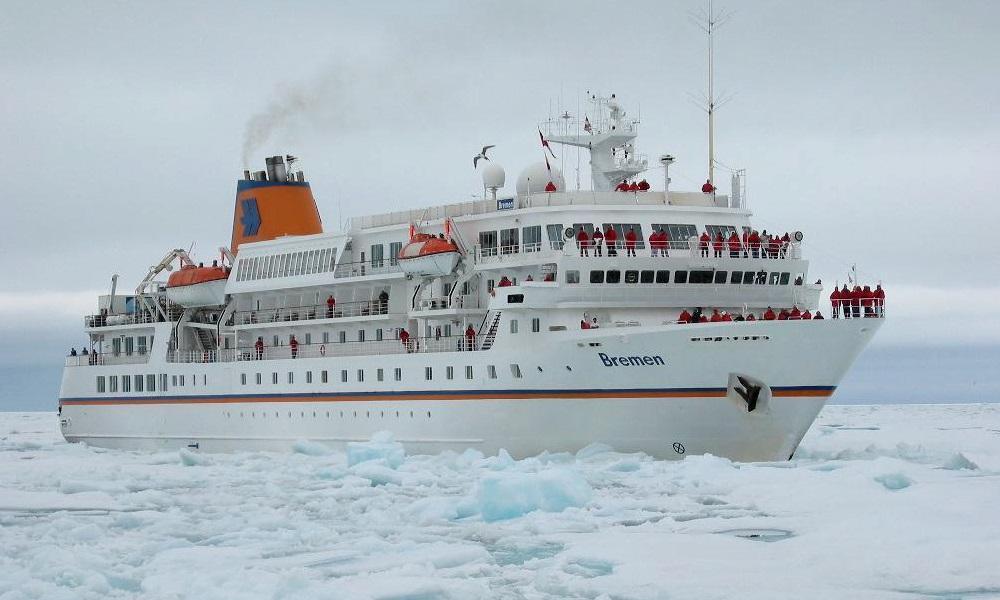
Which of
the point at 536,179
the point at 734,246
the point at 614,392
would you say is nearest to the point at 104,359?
the point at 536,179

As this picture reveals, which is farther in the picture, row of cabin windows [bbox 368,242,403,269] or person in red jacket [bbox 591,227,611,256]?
row of cabin windows [bbox 368,242,403,269]

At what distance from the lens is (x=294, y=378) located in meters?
40.8

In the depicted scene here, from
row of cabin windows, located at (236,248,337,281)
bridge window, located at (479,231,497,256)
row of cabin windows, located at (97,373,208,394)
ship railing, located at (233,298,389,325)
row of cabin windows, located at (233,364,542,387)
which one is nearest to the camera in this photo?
row of cabin windows, located at (233,364,542,387)

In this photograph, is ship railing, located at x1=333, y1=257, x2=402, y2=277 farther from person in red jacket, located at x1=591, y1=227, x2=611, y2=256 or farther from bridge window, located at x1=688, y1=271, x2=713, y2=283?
bridge window, located at x1=688, y1=271, x2=713, y2=283

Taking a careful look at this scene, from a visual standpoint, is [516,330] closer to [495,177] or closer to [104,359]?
[495,177]

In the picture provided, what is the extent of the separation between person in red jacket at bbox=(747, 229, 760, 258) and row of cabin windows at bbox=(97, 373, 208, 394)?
62.8 ft

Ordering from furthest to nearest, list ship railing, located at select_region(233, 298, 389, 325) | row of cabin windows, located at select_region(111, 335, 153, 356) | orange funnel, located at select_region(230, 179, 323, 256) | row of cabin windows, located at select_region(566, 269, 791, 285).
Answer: row of cabin windows, located at select_region(111, 335, 153, 356) < orange funnel, located at select_region(230, 179, 323, 256) < ship railing, located at select_region(233, 298, 389, 325) < row of cabin windows, located at select_region(566, 269, 791, 285)

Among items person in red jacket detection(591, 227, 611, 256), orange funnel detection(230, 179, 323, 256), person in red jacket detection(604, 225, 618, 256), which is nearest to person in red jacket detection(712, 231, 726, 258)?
person in red jacket detection(604, 225, 618, 256)

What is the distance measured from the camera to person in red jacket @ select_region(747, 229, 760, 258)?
34812 millimetres

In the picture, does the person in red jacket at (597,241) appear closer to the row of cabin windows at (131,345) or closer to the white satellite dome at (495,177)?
the white satellite dome at (495,177)

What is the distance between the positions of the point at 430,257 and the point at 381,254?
13.3 feet

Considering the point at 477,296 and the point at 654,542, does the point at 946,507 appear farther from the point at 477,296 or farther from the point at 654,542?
the point at 477,296

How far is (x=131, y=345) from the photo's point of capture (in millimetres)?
49812

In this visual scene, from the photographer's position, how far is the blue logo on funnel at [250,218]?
4759 centimetres
